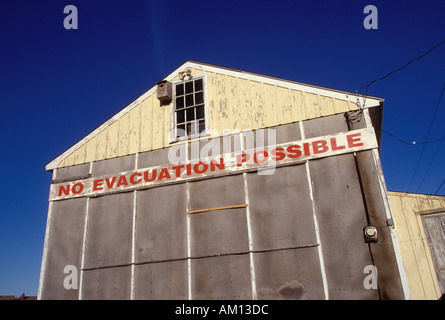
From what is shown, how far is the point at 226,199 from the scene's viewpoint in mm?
9516

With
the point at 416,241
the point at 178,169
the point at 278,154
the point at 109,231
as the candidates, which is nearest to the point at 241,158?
the point at 278,154

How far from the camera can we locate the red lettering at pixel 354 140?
29.4ft

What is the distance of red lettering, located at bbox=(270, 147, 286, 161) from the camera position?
373 inches

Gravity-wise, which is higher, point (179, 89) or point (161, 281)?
point (179, 89)

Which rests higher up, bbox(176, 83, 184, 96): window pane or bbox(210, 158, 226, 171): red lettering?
bbox(176, 83, 184, 96): window pane

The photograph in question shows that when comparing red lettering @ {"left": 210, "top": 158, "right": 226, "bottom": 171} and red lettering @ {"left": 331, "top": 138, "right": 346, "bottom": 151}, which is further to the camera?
red lettering @ {"left": 210, "top": 158, "right": 226, "bottom": 171}

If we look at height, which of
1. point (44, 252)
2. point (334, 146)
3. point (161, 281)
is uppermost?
point (334, 146)

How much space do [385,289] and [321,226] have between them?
1.89 meters

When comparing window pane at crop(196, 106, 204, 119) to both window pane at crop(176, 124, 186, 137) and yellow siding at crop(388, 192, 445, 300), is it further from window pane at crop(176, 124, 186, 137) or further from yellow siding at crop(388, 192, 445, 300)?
yellow siding at crop(388, 192, 445, 300)

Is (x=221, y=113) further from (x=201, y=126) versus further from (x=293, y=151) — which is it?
(x=293, y=151)

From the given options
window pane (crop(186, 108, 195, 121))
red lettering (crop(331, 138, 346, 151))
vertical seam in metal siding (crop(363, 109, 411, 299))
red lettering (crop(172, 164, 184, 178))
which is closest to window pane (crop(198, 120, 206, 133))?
window pane (crop(186, 108, 195, 121))

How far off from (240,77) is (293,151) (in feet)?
10.0

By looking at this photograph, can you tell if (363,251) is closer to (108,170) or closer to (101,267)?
(101,267)

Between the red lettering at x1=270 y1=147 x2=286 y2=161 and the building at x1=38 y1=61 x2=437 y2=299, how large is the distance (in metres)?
0.03
